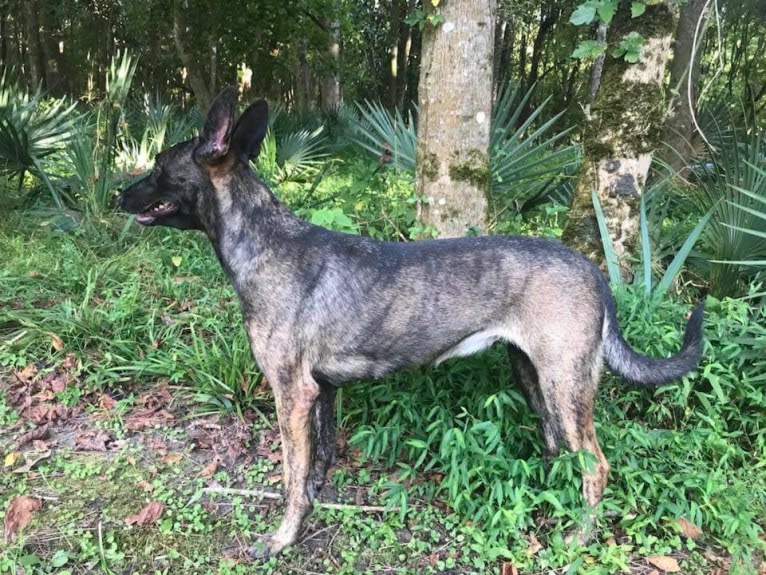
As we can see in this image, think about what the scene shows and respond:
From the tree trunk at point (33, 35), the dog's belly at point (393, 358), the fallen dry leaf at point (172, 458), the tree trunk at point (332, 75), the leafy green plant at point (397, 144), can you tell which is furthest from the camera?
the tree trunk at point (332, 75)

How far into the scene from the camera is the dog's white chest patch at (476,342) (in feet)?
9.11

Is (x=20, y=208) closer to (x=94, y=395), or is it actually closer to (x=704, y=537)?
(x=94, y=395)

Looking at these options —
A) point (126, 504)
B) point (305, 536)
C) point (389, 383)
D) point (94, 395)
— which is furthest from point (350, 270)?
point (94, 395)

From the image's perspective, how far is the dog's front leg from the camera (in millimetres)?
2701

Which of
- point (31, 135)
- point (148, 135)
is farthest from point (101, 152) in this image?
point (148, 135)

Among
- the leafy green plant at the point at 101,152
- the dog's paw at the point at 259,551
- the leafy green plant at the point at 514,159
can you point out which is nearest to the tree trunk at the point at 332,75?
the leafy green plant at the point at 101,152

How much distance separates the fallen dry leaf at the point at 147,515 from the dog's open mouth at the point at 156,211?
137 centimetres

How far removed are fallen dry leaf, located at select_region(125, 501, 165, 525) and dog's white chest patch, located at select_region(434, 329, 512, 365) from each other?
151cm

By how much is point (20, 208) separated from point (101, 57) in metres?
15.9

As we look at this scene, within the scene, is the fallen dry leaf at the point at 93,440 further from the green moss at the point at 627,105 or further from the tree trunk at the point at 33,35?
the tree trunk at the point at 33,35

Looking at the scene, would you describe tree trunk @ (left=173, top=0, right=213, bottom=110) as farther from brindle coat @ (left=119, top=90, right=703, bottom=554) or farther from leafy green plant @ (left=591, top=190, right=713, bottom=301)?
brindle coat @ (left=119, top=90, right=703, bottom=554)

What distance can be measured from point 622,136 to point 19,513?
13.5ft

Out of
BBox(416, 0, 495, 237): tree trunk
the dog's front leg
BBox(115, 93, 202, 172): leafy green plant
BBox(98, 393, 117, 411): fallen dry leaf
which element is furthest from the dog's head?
BBox(115, 93, 202, 172): leafy green plant

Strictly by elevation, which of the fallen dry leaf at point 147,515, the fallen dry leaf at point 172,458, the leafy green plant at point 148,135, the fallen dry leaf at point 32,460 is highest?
the leafy green plant at point 148,135
